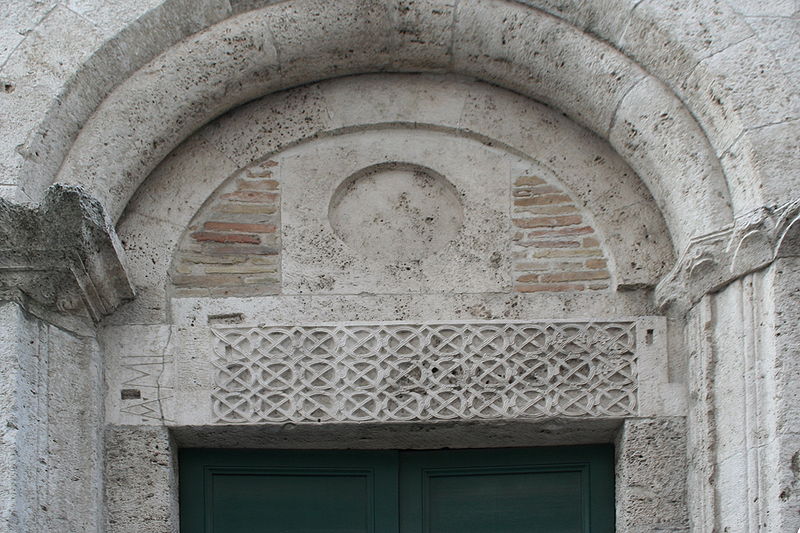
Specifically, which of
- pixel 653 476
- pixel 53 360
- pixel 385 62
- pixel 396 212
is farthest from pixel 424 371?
pixel 53 360

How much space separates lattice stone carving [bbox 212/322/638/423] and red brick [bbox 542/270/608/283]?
0.18 metres

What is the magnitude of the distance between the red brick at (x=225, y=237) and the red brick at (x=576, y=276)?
1.07 meters

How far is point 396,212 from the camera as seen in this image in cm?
523

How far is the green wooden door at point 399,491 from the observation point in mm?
5082

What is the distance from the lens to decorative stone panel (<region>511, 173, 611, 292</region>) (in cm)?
511

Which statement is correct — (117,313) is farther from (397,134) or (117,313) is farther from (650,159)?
(650,159)

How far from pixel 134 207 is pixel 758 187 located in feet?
7.23

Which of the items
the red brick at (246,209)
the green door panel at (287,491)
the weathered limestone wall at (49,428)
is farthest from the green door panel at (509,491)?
the weathered limestone wall at (49,428)

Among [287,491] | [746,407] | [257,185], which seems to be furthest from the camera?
[257,185]

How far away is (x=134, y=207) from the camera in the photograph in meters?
5.14

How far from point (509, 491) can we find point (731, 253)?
3.92 ft

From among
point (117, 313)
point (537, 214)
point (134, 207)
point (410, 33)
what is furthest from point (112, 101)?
point (537, 214)

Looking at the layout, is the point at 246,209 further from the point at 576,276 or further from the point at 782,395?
the point at 782,395

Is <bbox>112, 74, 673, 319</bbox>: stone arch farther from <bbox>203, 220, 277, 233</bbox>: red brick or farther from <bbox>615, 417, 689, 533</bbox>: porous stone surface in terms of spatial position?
<bbox>615, 417, 689, 533</bbox>: porous stone surface
